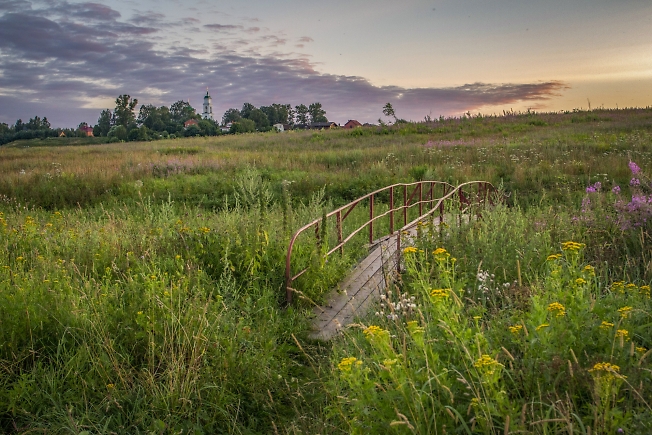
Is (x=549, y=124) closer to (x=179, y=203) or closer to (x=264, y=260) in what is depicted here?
(x=179, y=203)

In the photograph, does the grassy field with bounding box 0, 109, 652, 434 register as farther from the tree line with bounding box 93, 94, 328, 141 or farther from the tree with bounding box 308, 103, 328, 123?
the tree with bounding box 308, 103, 328, 123

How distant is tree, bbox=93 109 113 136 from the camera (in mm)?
96400

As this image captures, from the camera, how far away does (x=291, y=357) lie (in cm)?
511

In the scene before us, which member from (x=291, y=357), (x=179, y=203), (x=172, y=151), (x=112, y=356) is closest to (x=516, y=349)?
(x=291, y=357)

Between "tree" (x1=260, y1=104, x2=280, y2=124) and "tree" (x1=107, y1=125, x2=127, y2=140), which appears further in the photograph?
"tree" (x1=260, y1=104, x2=280, y2=124)

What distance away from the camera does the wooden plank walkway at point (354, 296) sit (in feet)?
18.2

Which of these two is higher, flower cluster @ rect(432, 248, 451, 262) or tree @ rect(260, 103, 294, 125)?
tree @ rect(260, 103, 294, 125)

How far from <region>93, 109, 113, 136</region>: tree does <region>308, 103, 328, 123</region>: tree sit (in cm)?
4208

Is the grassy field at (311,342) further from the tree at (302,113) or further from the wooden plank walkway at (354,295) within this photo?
the tree at (302,113)

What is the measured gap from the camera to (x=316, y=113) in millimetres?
105375

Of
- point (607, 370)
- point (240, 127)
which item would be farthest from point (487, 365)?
point (240, 127)

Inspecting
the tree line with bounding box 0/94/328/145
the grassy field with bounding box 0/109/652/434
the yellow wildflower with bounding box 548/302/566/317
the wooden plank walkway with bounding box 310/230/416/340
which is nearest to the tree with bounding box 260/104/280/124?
the tree line with bounding box 0/94/328/145

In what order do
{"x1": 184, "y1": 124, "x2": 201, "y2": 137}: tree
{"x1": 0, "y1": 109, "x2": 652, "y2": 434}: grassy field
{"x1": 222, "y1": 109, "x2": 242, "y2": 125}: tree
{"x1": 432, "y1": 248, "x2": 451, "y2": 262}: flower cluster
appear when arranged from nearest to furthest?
{"x1": 0, "y1": 109, "x2": 652, "y2": 434}: grassy field, {"x1": 432, "y1": 248, "x2": 451, "y2": 262}: flower cluster, {"x1": 184, "y1": 124, "x2": 201, "y2": 137}: tree, {"x1": 222, "y1": 109, "x2": 242, "y2": 125}: tree

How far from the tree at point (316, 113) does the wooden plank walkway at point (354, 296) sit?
99.0m
